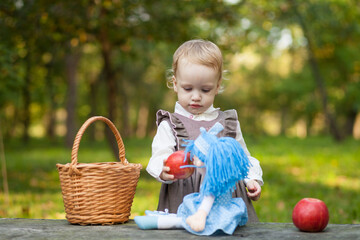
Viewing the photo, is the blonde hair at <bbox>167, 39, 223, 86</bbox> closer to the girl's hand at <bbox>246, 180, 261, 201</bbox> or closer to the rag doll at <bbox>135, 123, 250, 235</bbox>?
the rag doll at <bbox>135, 123, 250, 235</bbox>

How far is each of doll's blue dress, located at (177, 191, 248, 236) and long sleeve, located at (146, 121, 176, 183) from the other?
32 cm

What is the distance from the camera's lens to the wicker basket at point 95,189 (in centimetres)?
290

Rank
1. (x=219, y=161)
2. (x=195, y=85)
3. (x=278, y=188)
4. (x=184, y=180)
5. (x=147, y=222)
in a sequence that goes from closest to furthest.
Answer: (x=219, y=161) < (x=147, y=222) < (x=195, y=85) < (x=184, y=180) < (x=278, y=188)

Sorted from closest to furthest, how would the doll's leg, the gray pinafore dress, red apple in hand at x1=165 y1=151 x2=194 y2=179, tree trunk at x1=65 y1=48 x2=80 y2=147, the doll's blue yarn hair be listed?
the doll's blue yarn hair
red apple in hand at x1=165 y1=151 x2=194 y2=179
the doll's leg
the gray pinafore dress
tree trunk at x1=65 y1=48 x2=80 y2=147

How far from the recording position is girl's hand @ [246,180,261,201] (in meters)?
2.99

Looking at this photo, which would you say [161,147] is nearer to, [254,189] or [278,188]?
[254,189]

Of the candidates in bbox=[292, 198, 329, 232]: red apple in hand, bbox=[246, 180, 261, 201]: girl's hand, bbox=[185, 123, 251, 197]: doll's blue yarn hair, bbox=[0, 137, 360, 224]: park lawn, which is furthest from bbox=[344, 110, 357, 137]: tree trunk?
bbox=[185, 123, 251, 197]: doll's blue yarn hair

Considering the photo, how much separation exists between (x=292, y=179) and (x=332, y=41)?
12266 mm

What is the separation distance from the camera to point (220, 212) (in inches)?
107

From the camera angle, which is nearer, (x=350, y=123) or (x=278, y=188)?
(x=278, y=188)

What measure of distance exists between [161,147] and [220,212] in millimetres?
626

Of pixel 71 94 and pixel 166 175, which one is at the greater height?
pixel 71 94

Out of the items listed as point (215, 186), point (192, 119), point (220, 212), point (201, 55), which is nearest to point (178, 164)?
point (215, 186)

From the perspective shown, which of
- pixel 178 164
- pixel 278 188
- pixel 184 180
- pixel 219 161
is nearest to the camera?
pixel 219 161
